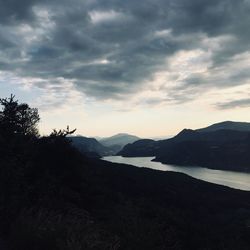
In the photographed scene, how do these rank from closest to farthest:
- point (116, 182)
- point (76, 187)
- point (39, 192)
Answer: point (39, 192) < point (76, 187) < point (116, 182)

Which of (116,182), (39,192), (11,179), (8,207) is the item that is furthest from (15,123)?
(116,182)

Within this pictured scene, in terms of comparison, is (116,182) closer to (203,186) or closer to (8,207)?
(203,186)

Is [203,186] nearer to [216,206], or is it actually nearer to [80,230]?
[216,206]

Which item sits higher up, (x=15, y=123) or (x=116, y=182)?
(x=15, y=123)

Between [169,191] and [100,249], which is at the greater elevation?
[100,249]

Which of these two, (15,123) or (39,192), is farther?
(15,123)

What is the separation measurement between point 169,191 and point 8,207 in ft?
295

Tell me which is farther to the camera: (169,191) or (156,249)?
(169,191)

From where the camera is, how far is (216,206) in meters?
94.4

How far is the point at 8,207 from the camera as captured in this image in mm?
11094

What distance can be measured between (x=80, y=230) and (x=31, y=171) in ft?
37.0

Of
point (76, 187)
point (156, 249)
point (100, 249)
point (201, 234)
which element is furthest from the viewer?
point (201, 234)

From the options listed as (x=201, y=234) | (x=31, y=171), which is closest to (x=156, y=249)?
(x=31, y=171)

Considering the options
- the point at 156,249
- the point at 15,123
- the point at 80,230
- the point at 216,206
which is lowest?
the point at 216,206
